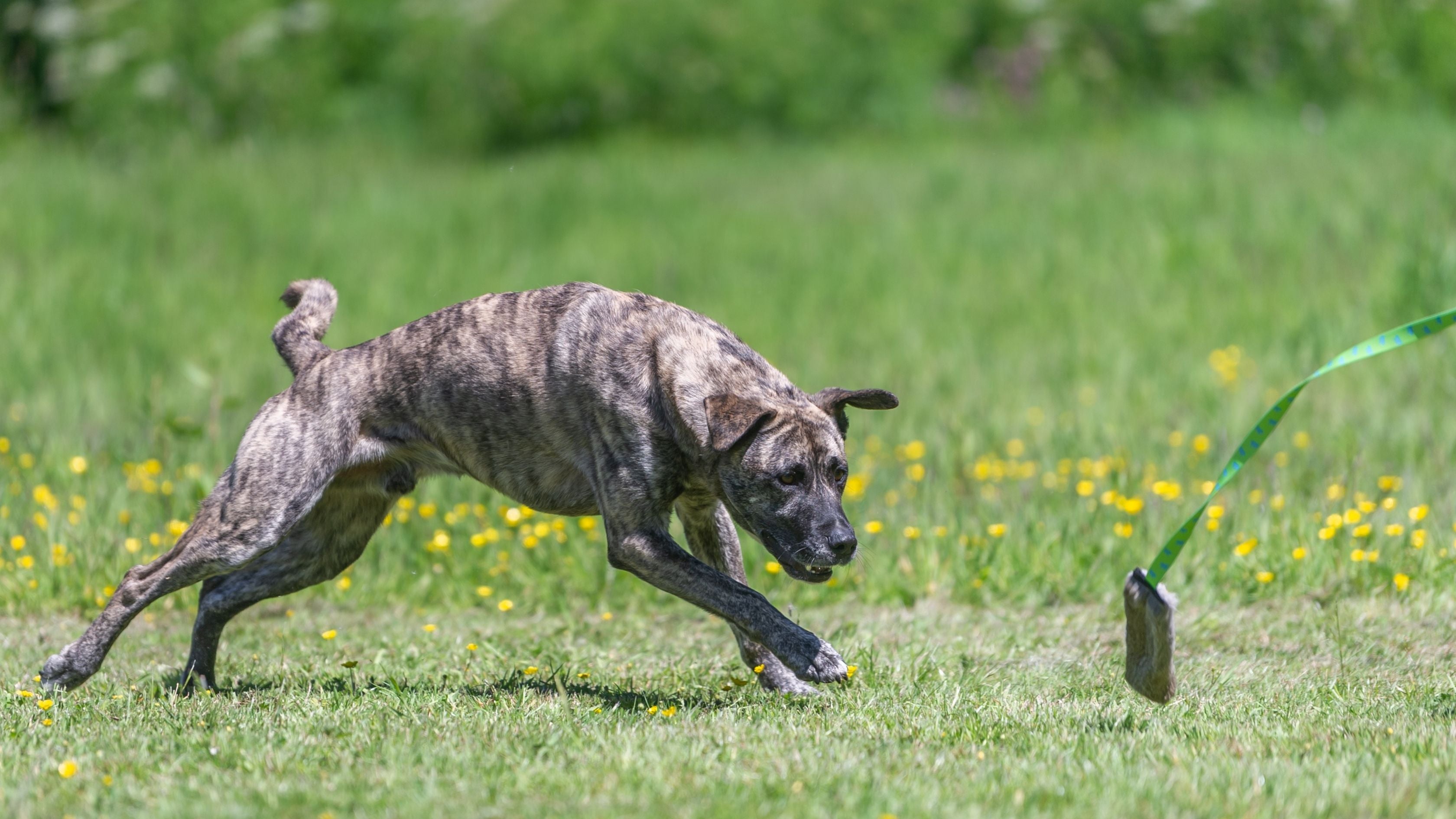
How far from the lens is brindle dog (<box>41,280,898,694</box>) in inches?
190

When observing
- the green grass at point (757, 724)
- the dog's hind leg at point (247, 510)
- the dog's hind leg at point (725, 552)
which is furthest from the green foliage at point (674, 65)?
the dog's hind leg at point (725, 552)

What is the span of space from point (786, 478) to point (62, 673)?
2609 millimetres

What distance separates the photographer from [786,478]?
15.7ft

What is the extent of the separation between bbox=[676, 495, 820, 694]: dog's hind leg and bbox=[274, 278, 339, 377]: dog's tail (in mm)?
1459

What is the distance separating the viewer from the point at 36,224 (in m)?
12.2

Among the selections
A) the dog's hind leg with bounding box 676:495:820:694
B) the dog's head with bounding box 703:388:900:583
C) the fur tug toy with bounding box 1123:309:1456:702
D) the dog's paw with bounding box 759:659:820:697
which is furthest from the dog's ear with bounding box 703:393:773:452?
the fur tug toy with bounding box 1123:309:1456:702

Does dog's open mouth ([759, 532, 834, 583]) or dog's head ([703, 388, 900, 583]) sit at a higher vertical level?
dog's head ([703, 388, 900, 583])

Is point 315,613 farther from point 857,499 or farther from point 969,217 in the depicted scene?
point 969,217

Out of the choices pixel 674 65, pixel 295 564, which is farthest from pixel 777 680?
pixel 674 65

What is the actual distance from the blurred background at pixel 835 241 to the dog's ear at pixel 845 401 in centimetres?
182

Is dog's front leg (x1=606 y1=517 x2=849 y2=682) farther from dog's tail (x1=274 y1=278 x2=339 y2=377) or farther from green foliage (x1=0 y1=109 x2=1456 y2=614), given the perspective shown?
green foliage (x1=0 y1=109 x2=1456 y2=614)

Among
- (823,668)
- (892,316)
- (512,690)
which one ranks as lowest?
(512,690)

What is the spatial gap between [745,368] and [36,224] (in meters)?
9.02

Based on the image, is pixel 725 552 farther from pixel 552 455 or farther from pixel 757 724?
pixel 757 724
